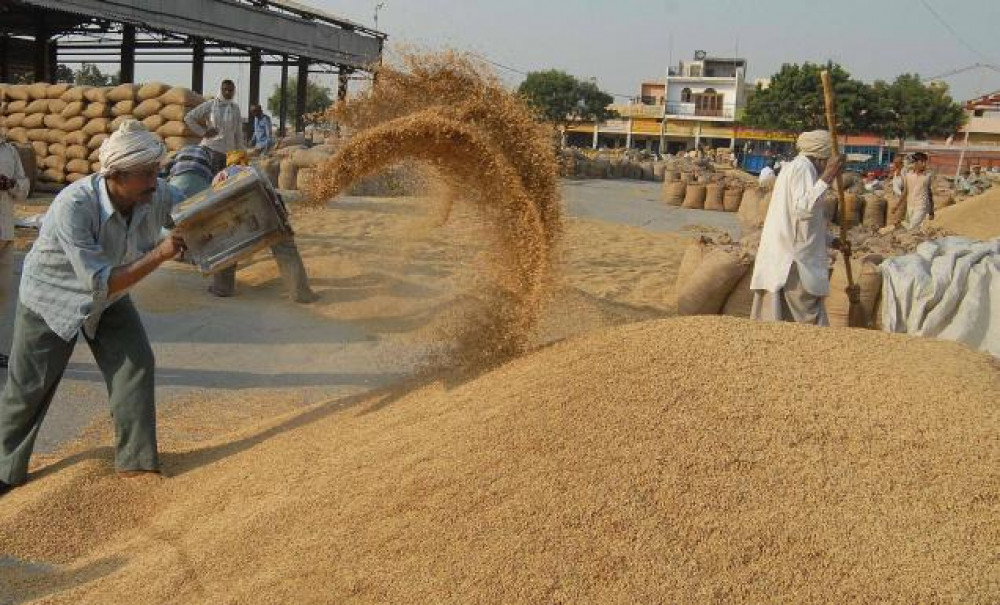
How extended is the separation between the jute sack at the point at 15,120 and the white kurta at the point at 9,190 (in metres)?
7.08

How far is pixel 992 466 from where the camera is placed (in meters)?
2.14

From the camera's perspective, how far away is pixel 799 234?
4.28 metres

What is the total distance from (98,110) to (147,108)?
2.76 feet

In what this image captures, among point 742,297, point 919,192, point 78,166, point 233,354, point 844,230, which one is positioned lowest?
point 233,354

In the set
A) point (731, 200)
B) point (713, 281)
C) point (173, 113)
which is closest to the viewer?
point (713, 281)

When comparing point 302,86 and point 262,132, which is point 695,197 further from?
point 302,86

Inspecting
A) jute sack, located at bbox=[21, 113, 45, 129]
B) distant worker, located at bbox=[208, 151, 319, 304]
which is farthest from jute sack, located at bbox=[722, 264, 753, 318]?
jute sack, located at bbox=[21, 113, 45, 129]

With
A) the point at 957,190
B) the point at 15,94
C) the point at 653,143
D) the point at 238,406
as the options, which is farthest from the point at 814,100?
the point at 238,406

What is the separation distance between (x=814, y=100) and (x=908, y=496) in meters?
39.4

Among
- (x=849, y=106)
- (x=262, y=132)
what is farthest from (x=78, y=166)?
(x=849, y=106)

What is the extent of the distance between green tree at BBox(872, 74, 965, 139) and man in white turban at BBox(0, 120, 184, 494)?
40262 mm

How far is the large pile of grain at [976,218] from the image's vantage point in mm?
9023

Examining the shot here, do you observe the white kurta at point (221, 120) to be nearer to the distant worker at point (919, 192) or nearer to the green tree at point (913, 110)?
the distant worker at point (919, 192)

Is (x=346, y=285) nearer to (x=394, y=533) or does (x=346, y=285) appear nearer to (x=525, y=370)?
(x=525, y=370)
